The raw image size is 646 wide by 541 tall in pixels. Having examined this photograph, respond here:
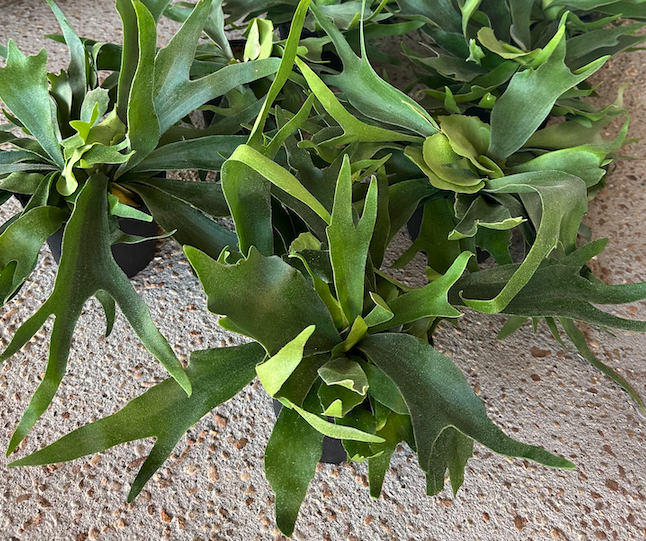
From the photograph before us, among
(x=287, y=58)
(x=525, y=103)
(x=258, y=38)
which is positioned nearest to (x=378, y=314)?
(x=287, y=58)

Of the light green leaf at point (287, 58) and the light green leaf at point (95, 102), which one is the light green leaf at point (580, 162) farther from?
the light green leaf at point (95, 102)

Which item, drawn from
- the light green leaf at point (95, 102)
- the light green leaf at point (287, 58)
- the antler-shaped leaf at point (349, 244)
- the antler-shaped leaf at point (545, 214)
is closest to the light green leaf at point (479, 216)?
the antler-shaped leaf at point (545, 214)

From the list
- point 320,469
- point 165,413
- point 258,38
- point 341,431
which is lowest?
point 320,469

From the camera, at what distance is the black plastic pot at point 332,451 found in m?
0.65

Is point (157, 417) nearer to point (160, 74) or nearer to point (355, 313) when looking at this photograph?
point (355, 313)

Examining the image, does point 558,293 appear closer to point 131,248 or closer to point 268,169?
point 268,169

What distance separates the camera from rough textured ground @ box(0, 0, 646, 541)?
2.13 ft

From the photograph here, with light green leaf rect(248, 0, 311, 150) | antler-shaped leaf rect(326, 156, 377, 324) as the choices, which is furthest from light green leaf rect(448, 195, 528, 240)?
light green leaf rect(248, 0, 311, 150)

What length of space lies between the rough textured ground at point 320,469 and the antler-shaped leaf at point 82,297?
173mm

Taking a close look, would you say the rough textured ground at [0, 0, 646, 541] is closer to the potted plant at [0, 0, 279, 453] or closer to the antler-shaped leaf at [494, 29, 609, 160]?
the potted plant at [0, 0, 279, 453]

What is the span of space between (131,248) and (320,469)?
0.43 meters

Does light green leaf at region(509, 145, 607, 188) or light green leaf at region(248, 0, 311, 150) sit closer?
light green leaf at region(248, 0, 311, 150)

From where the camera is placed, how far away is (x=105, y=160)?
0.61 m

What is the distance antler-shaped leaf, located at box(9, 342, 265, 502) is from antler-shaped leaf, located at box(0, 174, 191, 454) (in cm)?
4
